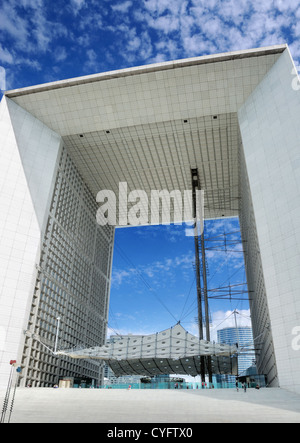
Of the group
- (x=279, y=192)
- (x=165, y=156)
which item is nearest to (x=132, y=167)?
(x=165, y=156)

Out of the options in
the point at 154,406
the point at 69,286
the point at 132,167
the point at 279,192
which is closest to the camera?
the point at 154,406

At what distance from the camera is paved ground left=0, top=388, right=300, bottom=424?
14.0 metres

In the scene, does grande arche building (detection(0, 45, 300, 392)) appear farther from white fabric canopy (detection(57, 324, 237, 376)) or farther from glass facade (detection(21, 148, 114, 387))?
white fabric canopy (detection(57, 324, 237, 376))

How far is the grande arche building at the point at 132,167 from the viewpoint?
2705cm

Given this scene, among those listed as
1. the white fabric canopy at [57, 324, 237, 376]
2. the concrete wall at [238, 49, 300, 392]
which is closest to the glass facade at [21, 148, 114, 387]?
the white fabric canopy at [57, 324, 237, 376]

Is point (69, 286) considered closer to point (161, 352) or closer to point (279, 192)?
point (161, 352)

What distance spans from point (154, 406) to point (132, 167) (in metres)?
29.9

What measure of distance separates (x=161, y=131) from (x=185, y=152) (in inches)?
175

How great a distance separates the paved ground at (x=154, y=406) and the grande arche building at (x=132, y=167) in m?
4.81

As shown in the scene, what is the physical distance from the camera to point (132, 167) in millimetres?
42500

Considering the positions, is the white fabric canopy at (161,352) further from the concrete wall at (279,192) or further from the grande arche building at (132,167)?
the concrete wall at (279,192)

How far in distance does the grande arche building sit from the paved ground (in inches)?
189

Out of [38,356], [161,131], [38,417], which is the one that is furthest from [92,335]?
[38,417]
